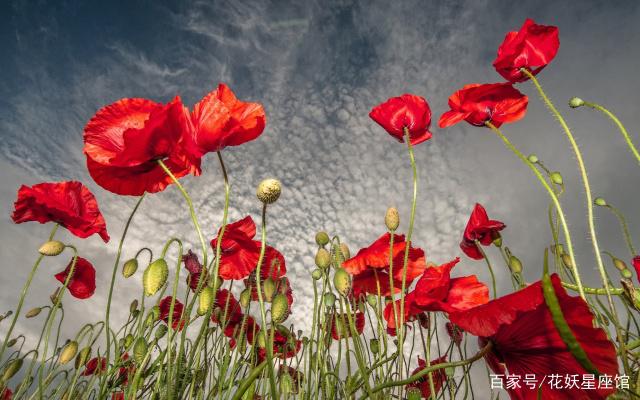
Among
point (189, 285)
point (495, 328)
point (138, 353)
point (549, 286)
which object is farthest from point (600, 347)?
Result: point (189, 285)

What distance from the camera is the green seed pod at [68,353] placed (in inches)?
75.4

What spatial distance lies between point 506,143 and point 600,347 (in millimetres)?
777

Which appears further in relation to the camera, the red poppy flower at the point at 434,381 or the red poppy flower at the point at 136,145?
the red poppy flower at the point at 434,381

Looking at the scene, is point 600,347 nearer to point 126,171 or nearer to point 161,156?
point 161,156

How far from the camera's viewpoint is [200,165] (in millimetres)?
1285

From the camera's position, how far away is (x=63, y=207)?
1.88 m

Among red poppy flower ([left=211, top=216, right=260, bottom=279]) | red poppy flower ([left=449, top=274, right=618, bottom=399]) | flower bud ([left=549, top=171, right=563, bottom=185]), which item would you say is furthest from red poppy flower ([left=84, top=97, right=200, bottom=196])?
flower bud ([left=549, top=171, right=563, bottom=185])

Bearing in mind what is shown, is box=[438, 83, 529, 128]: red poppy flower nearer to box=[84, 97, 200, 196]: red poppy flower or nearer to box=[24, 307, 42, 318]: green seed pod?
box=[84, 97, 200, 196]: red poppy flower

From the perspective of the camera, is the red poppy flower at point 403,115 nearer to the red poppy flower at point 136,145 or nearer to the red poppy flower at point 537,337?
the red poppy flower at point 136,145

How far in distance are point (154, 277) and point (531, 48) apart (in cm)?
185

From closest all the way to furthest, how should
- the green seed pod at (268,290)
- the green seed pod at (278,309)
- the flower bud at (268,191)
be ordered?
the flower bud at (268,191) < the green seed pod at (278,309) < the green seed pod at (268,290)

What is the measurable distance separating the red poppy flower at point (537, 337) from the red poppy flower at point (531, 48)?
1.20 m

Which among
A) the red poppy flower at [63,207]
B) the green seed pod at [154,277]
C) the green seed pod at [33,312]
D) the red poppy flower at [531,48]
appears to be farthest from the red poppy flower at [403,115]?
the green seed pod at [33,312]

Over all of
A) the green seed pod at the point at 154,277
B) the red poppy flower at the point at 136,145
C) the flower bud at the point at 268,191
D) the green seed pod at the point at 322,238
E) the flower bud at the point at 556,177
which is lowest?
the green seed pod at the point at 154,277
